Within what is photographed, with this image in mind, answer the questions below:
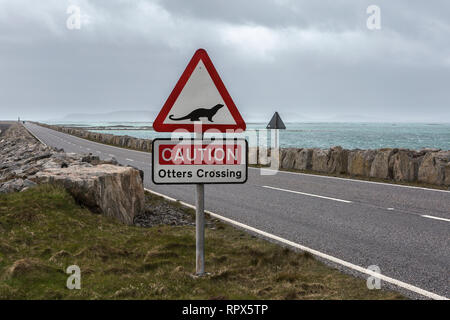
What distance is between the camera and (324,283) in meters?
4.33

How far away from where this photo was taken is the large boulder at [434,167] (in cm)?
1329

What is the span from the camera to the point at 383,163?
588 inches

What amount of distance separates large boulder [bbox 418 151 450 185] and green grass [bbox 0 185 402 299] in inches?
353

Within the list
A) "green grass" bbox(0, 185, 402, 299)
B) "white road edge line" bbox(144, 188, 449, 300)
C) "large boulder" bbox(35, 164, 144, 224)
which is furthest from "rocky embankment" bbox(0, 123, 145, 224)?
"white road edge line" bbox(144, 188, 449, 300)

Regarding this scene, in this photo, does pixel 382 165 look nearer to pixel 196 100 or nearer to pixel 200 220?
pixel 200 220

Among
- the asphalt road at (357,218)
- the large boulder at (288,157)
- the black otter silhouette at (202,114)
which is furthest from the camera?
the large boulder at (288,157)

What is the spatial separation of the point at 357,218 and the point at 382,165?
24.8 feet

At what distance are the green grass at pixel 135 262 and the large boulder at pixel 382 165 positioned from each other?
9477 millimetres

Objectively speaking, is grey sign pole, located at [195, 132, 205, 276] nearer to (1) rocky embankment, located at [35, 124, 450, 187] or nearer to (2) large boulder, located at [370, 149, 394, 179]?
(1) rocky embankment, located at [35, 124, 450, 187]

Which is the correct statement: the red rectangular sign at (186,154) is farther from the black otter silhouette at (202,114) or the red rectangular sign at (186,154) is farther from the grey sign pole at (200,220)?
the black otter silhouette at (202,114)

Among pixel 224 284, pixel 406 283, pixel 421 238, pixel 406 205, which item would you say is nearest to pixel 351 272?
pixel 406 283

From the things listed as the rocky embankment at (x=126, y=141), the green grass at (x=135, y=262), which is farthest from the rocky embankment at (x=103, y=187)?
the rocky embankment at (x=126, y=141)

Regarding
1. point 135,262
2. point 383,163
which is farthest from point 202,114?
point 383,163

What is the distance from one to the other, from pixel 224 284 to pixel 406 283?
6.45 ft
